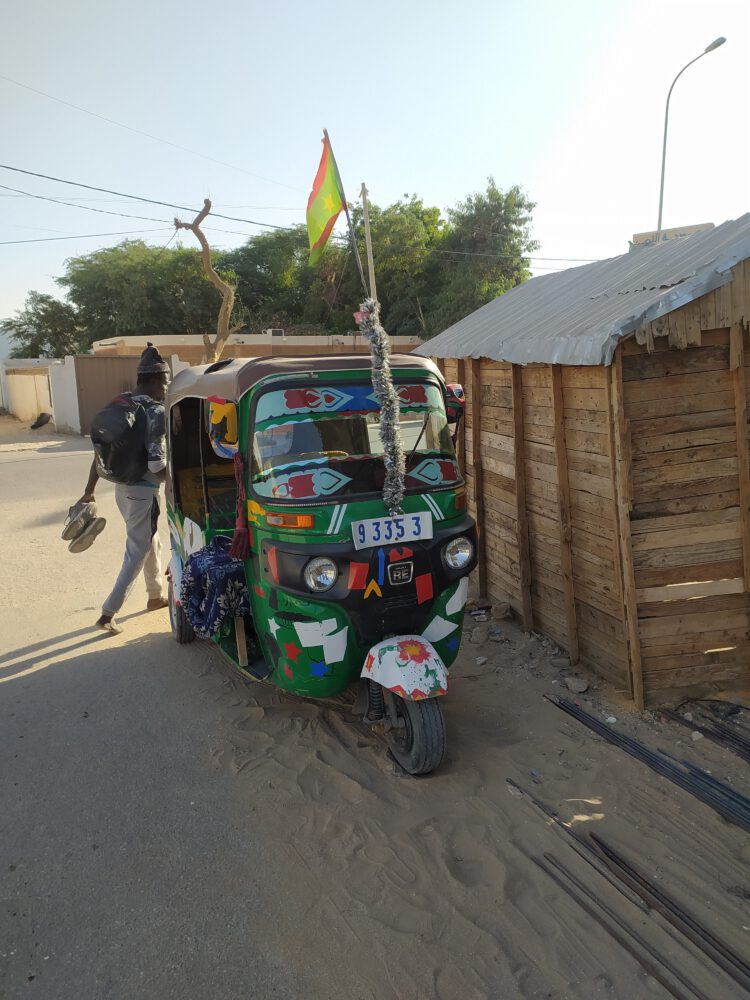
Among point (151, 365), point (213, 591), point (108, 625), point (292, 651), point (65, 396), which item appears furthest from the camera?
point (65, 396)

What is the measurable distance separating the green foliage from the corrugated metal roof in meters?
25.0

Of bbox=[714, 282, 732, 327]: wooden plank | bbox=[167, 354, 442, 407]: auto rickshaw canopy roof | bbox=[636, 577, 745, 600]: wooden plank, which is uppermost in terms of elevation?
bbox=[714, 282, 732, 327]: wooden plank

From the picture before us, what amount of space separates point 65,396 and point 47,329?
17379mm

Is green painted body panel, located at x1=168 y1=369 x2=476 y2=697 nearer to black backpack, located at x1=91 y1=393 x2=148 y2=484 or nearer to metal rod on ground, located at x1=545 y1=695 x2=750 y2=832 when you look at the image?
metal rod on ground, located at x1=545 y1=695 x2=750 y2=832

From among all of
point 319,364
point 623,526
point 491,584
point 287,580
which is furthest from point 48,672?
point 623,526

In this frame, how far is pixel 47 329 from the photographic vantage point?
3856 centimetres

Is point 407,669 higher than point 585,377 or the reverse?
the reverse

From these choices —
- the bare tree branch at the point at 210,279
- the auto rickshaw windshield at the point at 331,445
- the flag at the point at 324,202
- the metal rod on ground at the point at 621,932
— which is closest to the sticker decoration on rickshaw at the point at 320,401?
the auto rickshaw windshield at the point at 331,445

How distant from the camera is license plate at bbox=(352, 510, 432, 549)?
12.8ft

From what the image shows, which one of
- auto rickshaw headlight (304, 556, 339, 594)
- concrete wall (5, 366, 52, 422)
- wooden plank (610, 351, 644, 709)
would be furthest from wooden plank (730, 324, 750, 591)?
concrete wall (5, 366, 52, 422)

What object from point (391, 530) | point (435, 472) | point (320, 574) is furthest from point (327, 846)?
point (435, 472)

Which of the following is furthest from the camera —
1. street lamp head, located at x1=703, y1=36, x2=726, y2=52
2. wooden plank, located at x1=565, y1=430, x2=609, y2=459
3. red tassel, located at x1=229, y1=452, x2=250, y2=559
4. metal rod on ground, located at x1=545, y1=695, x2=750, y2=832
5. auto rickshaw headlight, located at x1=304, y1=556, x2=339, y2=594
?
street lamp head, located at x1=703, y1=36, x2=726, y2=52

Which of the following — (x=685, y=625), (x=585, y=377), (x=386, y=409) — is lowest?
(x=685, y=625)

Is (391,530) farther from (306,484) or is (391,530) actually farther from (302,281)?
(302,281)
